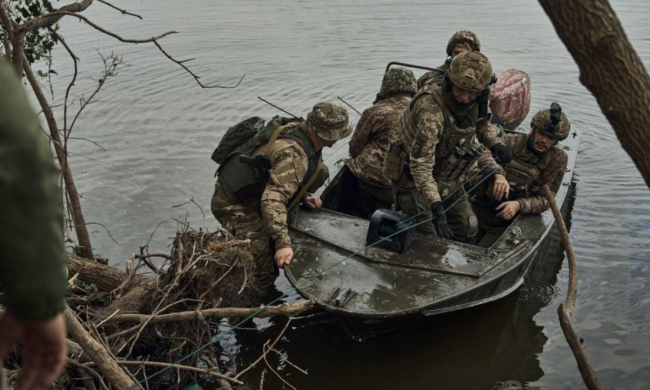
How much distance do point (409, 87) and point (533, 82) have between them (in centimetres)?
834

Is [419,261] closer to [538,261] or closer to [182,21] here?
[538,261]

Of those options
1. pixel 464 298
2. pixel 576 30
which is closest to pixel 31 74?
pixel 464 298

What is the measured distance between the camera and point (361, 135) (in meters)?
8.12

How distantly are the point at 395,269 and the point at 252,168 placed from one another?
159 centimetres

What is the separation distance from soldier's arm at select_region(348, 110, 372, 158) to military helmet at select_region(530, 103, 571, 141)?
6.51 feet

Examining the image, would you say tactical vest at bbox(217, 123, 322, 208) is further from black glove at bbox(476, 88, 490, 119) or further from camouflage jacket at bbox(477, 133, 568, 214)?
camouflage jacket at bbox(477, 133, 568, 214)

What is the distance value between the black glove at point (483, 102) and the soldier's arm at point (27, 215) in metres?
5.16

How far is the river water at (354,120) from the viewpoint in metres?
6.35

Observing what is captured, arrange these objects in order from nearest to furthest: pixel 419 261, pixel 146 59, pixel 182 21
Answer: pixel 419 261 < pixel 146 59 < pixel 182 21

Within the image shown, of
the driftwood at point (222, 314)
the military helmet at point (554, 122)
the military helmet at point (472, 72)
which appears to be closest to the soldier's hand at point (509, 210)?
the military helmet at point (554, 122)

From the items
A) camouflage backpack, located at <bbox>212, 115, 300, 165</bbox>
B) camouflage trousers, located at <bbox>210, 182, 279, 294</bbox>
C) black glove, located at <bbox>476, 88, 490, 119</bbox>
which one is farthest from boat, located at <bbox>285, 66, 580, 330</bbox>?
black glove, located at <bbox>476, 88, 490, 119</bbox>

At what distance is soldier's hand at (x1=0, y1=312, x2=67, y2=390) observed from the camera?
178 cm

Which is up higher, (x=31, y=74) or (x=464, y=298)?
(x=31, y=74)

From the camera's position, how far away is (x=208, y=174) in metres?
10.8
